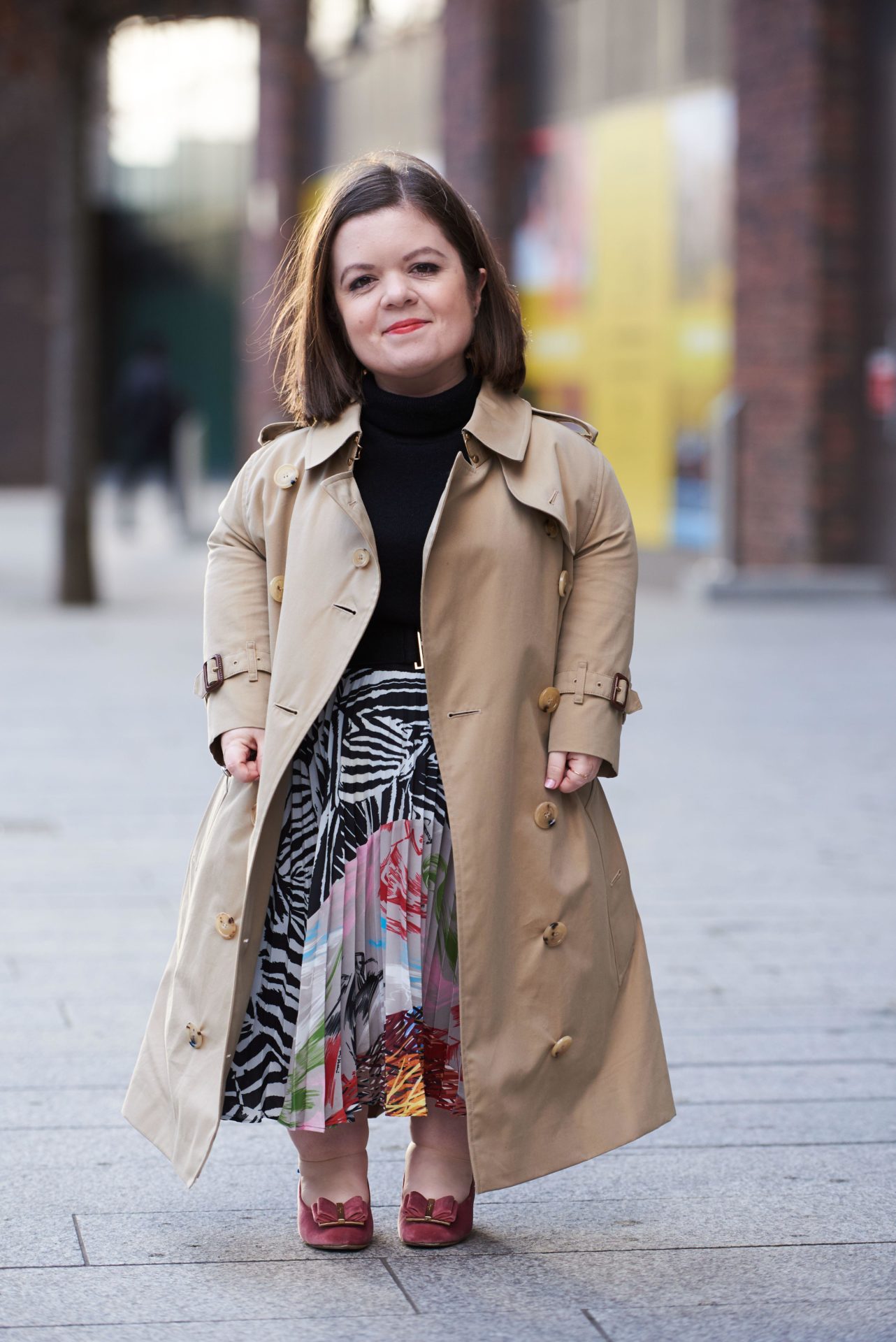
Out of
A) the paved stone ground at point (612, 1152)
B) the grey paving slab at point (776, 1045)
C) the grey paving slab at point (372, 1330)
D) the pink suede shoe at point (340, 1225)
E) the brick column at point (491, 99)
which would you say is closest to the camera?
the grey paving slab at point (372, 1330)

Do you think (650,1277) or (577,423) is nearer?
(650,1277)

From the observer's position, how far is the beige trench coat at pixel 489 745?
3.09 meters

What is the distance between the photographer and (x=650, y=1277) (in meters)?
3.16

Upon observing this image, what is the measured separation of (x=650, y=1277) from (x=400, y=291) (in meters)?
1.52

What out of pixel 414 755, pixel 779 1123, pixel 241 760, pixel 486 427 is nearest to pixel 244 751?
pixel 241 760

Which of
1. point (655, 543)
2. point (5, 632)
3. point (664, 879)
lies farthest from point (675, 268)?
point (664, 879)

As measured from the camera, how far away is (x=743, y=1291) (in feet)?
10.2

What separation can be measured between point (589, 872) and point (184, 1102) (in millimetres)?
699

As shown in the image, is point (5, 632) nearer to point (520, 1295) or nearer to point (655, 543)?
point (655, 543)

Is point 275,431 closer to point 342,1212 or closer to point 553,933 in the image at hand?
point 553,933

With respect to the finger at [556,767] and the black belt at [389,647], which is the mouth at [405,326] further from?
the finger at [556,767]

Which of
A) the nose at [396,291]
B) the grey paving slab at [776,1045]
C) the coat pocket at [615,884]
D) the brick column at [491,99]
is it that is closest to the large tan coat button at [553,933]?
the coat pocket at [615,884]

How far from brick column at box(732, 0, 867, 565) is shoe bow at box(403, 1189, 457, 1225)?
11.3 metres

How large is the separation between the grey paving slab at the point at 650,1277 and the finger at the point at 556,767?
739mm
